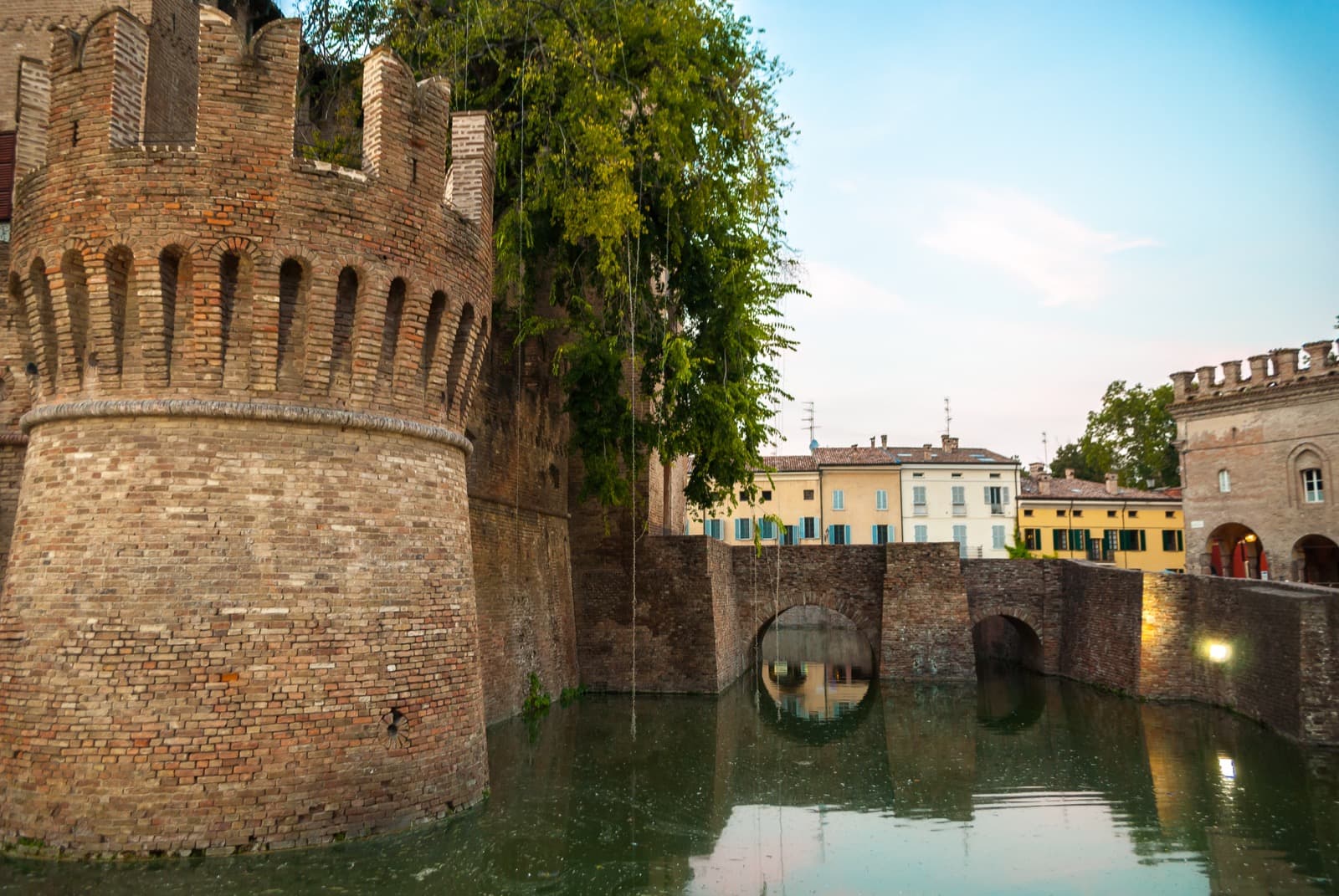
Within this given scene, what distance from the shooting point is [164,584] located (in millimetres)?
9266

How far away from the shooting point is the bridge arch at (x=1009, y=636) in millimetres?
26531

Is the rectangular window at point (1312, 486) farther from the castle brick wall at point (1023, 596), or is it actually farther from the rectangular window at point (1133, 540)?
the rectangular window at point (1133, 540)

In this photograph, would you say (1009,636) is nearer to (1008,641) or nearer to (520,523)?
(1008,641)

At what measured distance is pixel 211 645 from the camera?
9.22 meters

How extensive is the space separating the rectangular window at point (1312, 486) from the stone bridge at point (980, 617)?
1043cm

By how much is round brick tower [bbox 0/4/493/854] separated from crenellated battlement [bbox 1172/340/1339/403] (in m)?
30.1

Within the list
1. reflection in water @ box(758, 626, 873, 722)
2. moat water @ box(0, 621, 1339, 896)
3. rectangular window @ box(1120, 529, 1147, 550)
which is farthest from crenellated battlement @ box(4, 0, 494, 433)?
rectangular window @ box(1120, 529, 1147, 550)

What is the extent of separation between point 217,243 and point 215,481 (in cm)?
234

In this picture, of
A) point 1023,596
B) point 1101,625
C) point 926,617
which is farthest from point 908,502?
point 1101,625

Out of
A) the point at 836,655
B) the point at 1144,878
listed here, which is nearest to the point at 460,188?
Result: the point at 1144,878

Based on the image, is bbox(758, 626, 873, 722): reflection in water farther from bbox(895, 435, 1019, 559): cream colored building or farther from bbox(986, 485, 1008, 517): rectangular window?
bbox(986, 485, 1008, 517): rectangular window

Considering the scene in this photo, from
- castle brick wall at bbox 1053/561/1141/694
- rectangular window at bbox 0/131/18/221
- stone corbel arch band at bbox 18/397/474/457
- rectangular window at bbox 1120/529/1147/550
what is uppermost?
rectangular window at bbox 0/131/18/221

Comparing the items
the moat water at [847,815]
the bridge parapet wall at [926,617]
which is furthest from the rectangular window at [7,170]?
the bridge parapet wall at [926,617]

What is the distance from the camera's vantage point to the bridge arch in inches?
1045
